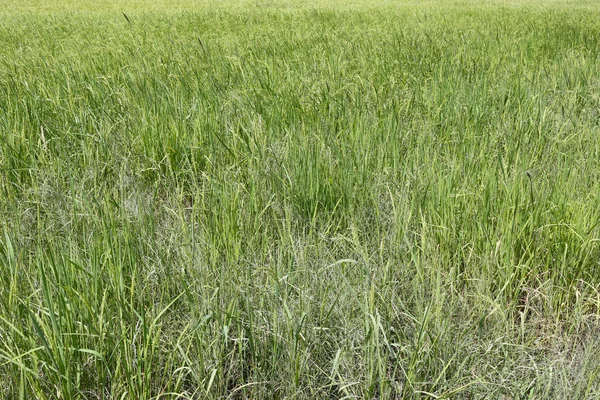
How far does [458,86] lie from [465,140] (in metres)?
0.88

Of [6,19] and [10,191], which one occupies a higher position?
[6,19]

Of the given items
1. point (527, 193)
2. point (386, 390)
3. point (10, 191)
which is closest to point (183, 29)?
point (10, 191)

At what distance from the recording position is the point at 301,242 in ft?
4.49

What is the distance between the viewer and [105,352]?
0.96 metres

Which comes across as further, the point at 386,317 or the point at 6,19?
the point at 6,19

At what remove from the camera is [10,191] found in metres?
1.62

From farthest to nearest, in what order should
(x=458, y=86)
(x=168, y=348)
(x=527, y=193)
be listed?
(x=458, y=86) → (x=527, y=193) → (x=168, y=348)

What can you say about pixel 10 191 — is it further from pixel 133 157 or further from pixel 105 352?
pixel 105 352

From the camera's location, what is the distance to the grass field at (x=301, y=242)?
0.99 m

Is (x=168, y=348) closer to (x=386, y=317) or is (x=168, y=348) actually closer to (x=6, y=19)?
(x=386, y=317)

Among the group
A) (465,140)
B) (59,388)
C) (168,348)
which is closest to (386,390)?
(168,348)

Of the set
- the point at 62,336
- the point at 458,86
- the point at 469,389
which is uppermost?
the point at 458,86

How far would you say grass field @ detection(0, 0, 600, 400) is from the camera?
0.99m

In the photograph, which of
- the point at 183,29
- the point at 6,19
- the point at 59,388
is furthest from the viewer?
the point at 6,19
